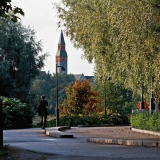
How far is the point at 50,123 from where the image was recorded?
44.0 meters

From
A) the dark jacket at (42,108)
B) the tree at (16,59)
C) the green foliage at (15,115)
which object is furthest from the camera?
the tree at (16,59)

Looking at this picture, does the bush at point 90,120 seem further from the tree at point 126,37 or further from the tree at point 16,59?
the tree at point 126,37

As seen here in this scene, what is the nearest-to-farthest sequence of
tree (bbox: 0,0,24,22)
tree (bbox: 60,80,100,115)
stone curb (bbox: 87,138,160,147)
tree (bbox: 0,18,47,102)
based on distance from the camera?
1. tree (bbox: 0,0,24,22)
2. stone curb (bbox: 87,138,160,147)
3. tree (bbox: 0,18,47,102)
4. tree (bbox: 60,80,100,115)

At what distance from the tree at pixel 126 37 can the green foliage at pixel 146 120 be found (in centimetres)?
119

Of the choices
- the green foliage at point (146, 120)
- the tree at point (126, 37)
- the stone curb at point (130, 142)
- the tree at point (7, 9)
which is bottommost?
the stone curb at point (130, 142)

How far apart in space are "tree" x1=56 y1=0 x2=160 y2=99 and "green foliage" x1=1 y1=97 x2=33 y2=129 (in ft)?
25.4

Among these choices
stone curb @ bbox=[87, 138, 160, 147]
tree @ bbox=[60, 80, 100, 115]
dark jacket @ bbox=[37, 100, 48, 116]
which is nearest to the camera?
stone curb @ bbox=[87, 138, 160, 147]

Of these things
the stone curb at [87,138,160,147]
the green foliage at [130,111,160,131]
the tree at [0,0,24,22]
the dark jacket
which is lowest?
the stone curb at [87,138,160,147]

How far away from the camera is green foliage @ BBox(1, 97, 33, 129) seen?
1430 inches

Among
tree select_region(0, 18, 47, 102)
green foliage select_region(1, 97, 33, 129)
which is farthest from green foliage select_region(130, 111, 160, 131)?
tree select_region(0, 18, 47, 102)

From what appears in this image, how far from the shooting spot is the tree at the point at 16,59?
54938 millimetres

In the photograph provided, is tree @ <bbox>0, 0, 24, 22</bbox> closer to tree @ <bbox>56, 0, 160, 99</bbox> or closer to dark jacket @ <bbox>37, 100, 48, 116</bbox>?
tree @ <bbox>56, 0, 160, 99</bbox>

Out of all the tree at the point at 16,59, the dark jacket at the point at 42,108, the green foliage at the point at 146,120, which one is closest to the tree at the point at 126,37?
the green foliage at the point at 146,120

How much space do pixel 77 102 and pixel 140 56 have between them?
42521mm
